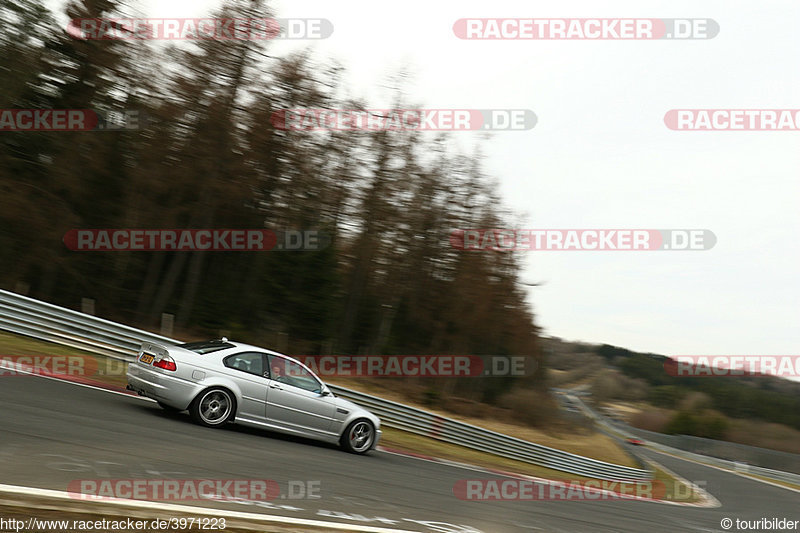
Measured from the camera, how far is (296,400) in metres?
10.4

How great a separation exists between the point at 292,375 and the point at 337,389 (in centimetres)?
481

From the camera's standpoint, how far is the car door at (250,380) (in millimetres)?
9852

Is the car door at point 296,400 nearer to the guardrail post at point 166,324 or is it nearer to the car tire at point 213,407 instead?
the car tire at point 213,407

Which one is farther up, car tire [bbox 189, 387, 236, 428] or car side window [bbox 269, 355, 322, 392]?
car side window [bbox 269, 355, 322, 392]

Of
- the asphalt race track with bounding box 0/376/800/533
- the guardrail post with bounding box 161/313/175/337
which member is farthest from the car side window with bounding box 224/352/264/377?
the guardrail post with bounding box 161/313/175/337

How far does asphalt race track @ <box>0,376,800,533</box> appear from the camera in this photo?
6188mm

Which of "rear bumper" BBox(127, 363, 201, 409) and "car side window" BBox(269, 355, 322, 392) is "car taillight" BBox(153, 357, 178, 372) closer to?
"rear bumper" BBox(127, 363, 201, 409)

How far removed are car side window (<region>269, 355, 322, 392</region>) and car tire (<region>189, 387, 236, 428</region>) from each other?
78 cm

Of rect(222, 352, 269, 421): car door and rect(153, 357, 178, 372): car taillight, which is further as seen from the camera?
rect(222, 352, 269, 421): car door

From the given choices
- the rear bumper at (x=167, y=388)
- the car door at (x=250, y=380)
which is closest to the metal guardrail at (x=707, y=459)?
the car door at (x=250, y=380)

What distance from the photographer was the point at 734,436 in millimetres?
62062

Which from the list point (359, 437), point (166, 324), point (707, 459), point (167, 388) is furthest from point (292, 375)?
point (707, 459)

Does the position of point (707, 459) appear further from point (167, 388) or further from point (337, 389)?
point (167, 388)

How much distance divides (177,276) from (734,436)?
2129 inches
